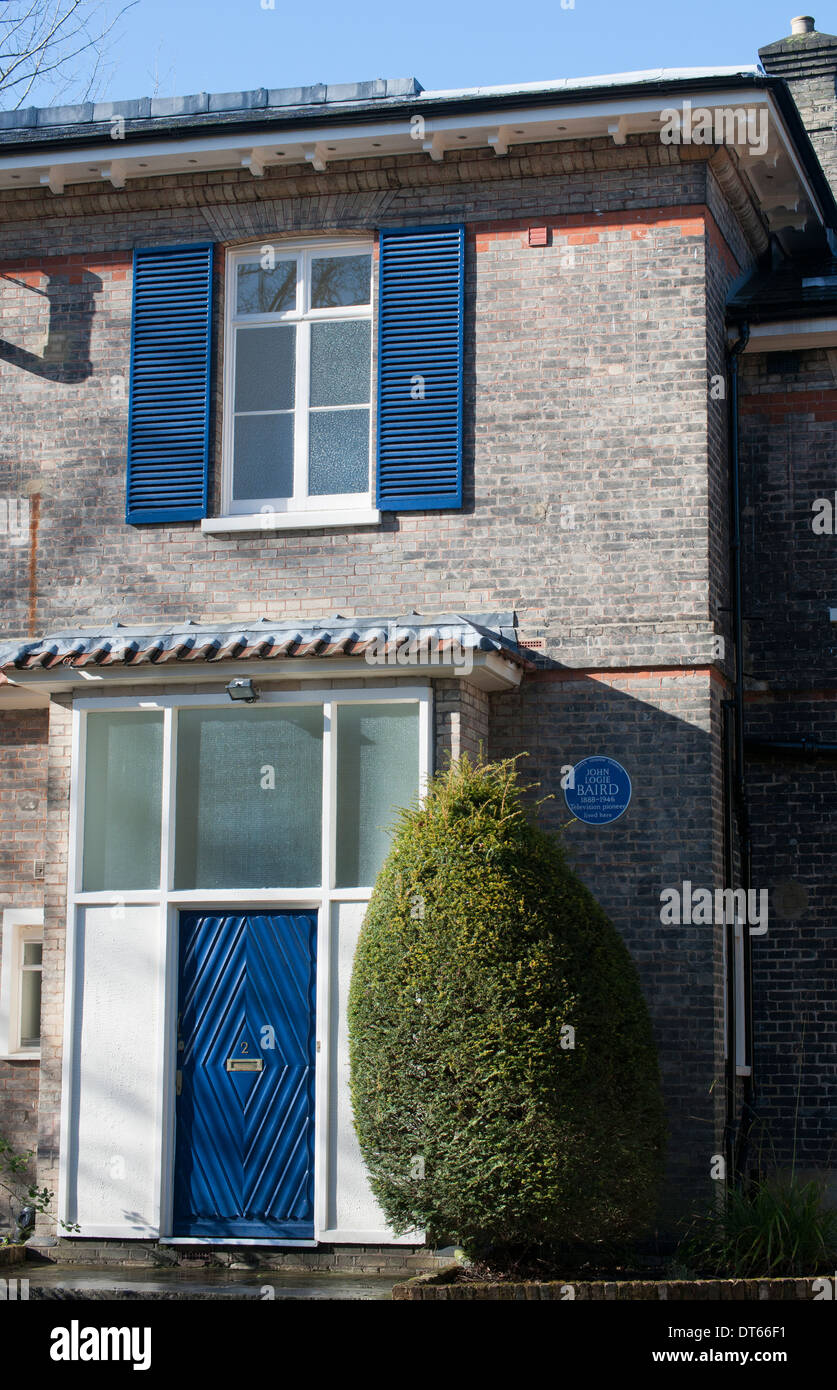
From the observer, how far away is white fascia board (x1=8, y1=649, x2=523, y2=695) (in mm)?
11117

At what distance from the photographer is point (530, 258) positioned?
12.5 m

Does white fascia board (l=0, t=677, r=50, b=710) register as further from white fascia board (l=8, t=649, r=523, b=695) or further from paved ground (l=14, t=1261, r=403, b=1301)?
paved ground (l=14, t=1261, r=403, b=1301)

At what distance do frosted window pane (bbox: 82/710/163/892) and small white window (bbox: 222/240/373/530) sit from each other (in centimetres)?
193

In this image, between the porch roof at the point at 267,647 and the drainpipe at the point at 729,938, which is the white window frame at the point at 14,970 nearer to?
the porch roof at the point at 267,647

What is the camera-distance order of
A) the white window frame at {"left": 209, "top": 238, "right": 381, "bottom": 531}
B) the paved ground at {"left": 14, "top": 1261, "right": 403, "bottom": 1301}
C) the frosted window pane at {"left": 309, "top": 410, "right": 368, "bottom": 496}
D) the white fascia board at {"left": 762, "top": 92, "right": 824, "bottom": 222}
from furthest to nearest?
1. the frosted window pane at {"left": 309, "top": 410, "right": 368, "bottom": 496}
2. the white window frame at {"left": 209, "top": 238, "right": 381, "bottom": 531}
3. the white fascia board at {"left": 762, "top": 92, "right": 824, "bottom": 222}
4. the paved ground at {"left": 14, "top": 1261, "right": 403, "bottom": 1301}

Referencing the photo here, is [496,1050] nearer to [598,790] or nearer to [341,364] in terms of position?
[598,790]

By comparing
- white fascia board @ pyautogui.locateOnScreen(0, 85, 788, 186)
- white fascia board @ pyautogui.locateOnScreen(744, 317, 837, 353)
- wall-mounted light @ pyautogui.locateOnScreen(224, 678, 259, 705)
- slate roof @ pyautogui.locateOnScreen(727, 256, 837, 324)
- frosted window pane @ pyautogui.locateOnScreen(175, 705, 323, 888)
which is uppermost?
white fascia board @ pyautogui.locateOnScreen(0, 85, 788, 186)

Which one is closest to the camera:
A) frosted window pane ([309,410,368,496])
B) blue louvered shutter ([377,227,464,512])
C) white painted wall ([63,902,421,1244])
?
white painted wall ([63,902,421,1244])

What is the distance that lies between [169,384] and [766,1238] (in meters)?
7.46

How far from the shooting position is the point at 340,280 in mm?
12922

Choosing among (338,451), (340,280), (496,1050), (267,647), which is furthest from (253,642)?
(340,280)

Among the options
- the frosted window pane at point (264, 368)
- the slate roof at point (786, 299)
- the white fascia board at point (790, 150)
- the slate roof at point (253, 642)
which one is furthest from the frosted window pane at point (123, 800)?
the white fascia board at point (790, 150)

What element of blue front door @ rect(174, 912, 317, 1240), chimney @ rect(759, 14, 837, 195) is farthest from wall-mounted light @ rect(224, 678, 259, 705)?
chimney @ rect(759, 14, 837, 195)

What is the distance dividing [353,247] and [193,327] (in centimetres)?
137
